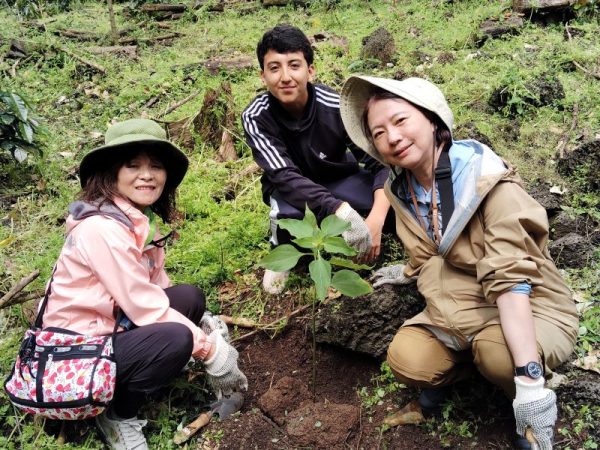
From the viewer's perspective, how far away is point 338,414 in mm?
2301

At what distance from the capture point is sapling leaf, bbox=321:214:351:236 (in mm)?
2166

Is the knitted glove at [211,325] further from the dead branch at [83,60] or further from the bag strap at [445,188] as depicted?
the dead branch at [83,60]

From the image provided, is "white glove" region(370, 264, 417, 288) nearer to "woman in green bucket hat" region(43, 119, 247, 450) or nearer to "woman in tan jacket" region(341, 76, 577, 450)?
"woman in tan jacket" region(341, 76, 577, 450)

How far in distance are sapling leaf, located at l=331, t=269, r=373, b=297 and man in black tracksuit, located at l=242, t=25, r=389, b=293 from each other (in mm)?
579

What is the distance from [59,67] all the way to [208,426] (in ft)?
19.6

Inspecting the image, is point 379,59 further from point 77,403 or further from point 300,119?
point 77,403

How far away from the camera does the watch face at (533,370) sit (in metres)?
1.73

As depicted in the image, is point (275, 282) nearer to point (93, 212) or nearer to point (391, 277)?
point (391, 277)

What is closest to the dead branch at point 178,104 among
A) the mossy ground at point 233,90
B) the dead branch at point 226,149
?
the mossy ground at point 233,90

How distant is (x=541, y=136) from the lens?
379 centimetres

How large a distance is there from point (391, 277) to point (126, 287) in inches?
50.6

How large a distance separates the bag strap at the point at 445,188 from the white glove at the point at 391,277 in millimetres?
555

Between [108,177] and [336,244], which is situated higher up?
[108,177]

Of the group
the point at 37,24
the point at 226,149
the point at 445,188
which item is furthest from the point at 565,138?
the point at 37,24
